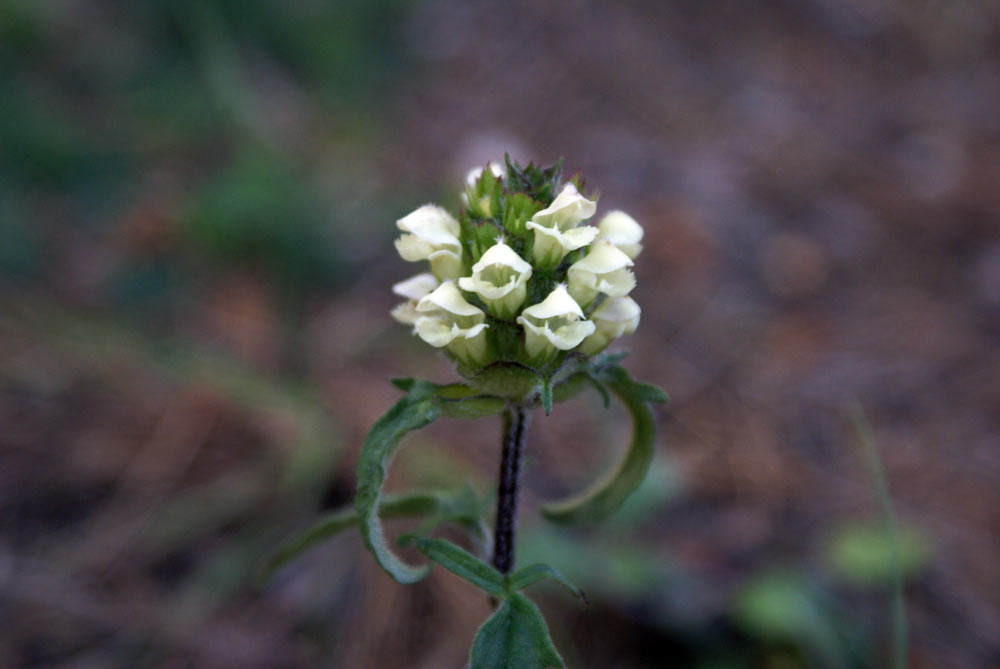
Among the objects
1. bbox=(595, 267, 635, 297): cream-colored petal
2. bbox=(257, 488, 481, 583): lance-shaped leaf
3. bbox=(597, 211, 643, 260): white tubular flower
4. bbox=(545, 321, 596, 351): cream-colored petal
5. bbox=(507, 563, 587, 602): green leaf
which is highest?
bbox=(597, 211, 643, 260): white tubular flower

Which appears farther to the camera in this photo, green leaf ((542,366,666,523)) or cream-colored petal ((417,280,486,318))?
green leaf ((542,366,666,523))

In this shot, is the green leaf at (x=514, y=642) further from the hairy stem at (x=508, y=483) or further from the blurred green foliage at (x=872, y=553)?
the blurred green foliage at (x=872, y=553)

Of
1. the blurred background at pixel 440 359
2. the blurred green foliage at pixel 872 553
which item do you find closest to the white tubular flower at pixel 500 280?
the blurred background at pixel 440 359

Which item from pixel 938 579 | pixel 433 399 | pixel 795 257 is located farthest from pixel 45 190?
pixel 938 579

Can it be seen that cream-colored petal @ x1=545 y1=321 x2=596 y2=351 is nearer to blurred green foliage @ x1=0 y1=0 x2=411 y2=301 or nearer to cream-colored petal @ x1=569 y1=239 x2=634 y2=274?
cream-colored petal @ x1=569 y1=239 x2=634 y2=274

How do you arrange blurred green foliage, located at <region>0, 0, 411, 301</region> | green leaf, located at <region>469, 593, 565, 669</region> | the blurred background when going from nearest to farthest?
green leaf, located at <region>469, 593, 565, 669</region> → the blurred background → blurred green foliage, located at <region>0, 0, 411, 301</region>

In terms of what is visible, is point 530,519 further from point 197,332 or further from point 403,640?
point 197,332

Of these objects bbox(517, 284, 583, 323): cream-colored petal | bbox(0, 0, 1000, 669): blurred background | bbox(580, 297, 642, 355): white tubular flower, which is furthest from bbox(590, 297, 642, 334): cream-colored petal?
bbox(0, 0, 1000, 669): blurred background

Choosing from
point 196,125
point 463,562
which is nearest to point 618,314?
point 463,562
